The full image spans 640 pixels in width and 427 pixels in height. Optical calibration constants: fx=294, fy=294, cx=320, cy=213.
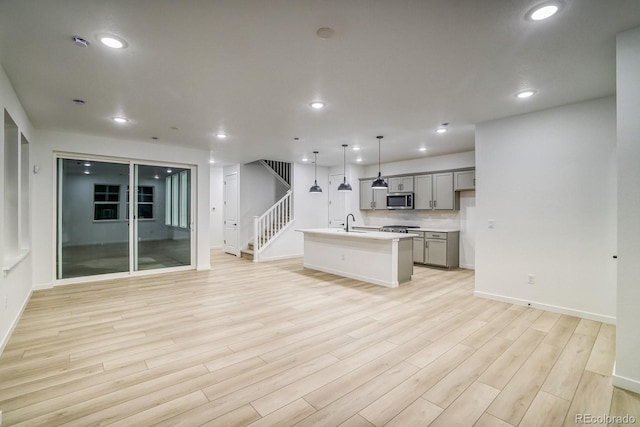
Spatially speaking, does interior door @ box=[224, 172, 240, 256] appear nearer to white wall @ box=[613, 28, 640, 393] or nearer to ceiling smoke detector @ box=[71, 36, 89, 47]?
ceiling smoke detector @ box=[71, 36, 89, 47]

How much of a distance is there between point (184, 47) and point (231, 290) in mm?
3704

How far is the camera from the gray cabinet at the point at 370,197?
8461mm

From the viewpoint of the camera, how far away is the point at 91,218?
563 centimetres

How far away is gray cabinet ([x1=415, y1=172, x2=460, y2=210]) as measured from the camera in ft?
22.9

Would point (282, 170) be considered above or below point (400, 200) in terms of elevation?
above

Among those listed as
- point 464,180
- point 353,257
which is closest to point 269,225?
point 353,257

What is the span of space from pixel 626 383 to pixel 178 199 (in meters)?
7.36

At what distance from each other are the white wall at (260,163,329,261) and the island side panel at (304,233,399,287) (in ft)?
5.14

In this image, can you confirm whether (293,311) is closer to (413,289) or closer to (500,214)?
(413,289)

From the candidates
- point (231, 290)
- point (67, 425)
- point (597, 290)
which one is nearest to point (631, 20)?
point (597, 290)

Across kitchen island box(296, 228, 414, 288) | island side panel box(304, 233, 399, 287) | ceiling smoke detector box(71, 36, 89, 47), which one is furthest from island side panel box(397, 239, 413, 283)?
ceiling smoke detector box(71, 36, 89, 47)

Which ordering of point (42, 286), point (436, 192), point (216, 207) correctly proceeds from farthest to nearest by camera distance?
point (216, 207), point (436, 192), point (42, 286)

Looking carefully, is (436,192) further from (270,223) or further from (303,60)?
(303,60)

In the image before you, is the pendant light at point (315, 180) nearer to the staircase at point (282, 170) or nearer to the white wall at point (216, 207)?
the staircase at point (282, 170)
